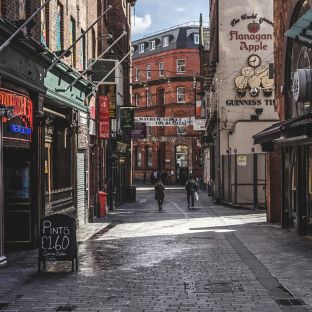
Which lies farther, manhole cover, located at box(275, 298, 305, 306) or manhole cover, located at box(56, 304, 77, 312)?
manhole cover, located at box(275, 298, 305, 306)

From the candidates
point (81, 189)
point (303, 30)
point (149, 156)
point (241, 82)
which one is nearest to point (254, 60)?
point (241, 82)

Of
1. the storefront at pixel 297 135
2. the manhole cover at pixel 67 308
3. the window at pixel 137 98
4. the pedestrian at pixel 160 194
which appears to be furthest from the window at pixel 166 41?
the manhole cover at pixel 67 308

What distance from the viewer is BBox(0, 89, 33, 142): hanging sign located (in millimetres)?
12898

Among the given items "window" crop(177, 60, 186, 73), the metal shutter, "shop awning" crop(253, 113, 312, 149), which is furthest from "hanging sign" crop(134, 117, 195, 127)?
"window" crop(177, 60, 186, 73)

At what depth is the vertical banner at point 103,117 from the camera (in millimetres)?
25094

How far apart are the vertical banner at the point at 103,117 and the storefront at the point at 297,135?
743 cm

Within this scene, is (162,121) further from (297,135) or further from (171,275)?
(171,275)

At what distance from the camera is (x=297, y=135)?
48.6 feet

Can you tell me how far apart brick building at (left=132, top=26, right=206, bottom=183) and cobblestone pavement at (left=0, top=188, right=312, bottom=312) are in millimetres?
49939

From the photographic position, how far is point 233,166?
105 ft

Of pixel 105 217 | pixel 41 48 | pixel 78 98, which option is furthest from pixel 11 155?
pixel 105 217

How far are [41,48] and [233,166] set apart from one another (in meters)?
19.0

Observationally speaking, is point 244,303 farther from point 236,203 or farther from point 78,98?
point 236,203

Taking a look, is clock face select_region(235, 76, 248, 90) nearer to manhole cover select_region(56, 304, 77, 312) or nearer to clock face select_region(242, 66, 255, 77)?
clock face select_region(242, 66, 255, 77)
